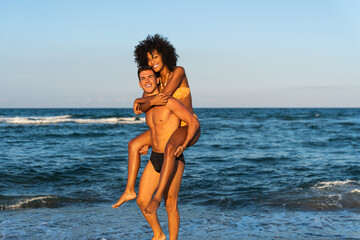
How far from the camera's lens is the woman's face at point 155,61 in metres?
4.32

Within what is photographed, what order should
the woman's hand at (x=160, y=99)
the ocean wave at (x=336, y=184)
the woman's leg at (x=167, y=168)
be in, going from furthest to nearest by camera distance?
1. the ocean wave at (x=336, y=184)
2. the woman's hand at (x=160, y=99)
3. the woman's leg at (x=167, y=168)

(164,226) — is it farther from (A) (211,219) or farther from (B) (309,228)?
(B) (309,228)

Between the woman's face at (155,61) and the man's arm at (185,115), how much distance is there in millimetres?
403

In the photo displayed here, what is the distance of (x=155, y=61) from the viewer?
14.2 ft

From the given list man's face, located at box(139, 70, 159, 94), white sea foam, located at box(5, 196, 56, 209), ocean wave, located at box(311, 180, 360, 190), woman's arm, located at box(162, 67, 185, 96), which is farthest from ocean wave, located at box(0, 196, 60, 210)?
ocean wave, located at box(311, 180, 360, 190)

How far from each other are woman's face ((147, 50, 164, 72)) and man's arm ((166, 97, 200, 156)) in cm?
40

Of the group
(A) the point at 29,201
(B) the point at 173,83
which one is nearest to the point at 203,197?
(A) the point at 29,201

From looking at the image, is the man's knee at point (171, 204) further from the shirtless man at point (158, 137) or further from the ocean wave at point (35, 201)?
the ocean wave at point (35, 201)

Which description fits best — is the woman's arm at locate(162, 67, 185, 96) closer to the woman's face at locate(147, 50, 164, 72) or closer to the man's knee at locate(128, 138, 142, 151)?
the woman's face at locate(147, 50, 164, 72)

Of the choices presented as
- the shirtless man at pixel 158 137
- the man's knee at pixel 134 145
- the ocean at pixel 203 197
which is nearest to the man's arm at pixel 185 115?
the shirtless man at pixel 158 137

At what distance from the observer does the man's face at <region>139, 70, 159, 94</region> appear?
14.3ft

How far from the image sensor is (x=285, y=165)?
1420 cm

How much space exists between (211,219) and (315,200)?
2.75 m

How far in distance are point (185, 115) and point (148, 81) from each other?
57cm
